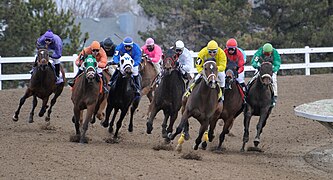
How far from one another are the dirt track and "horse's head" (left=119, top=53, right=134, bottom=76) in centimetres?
155

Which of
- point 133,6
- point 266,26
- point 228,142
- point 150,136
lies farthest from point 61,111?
point 133,6

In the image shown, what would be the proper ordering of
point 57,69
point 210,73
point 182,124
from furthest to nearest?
point 57,69, point 182,124, point 210,73

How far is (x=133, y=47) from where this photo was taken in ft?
52.2

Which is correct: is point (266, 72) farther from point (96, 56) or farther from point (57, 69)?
point (57, 69)

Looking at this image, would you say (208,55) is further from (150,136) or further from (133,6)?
(133,6)

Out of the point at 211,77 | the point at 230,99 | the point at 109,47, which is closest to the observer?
the point at 211,77

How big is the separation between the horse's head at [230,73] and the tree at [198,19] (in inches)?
739

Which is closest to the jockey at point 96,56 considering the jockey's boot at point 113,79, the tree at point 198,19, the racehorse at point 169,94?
the jockey's boot at point 113,79

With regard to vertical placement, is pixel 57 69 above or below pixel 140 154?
above

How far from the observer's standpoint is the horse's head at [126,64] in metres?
14.8

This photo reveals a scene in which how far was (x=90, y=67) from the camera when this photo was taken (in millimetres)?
14305

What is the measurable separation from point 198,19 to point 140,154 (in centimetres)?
2287

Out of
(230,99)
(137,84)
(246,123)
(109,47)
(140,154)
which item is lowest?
(140,154)

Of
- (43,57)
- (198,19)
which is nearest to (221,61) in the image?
(43,57)
